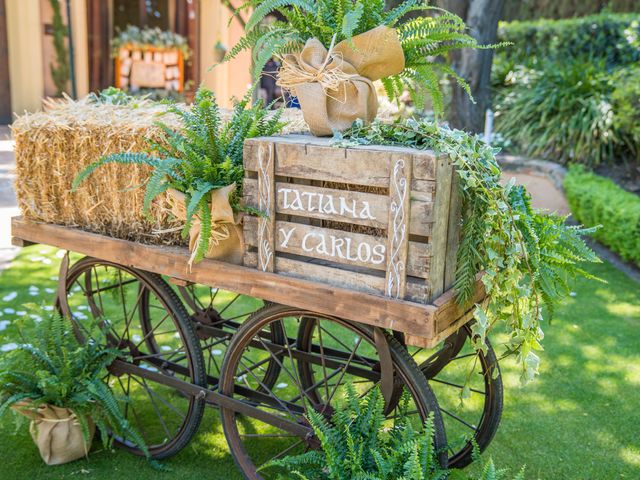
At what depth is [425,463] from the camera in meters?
2.35

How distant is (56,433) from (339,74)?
2.05 metres

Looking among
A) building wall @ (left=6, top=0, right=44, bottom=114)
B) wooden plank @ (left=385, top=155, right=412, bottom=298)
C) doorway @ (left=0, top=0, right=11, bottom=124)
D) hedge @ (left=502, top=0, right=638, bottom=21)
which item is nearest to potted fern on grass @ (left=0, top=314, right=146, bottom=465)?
wooden plank @ (left=385, top=155, right=412, bottom=298)

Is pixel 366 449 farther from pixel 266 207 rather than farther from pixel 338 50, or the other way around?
pixel 338 50

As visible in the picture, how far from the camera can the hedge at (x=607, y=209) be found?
613cm

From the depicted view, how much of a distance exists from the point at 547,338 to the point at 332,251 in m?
2.88

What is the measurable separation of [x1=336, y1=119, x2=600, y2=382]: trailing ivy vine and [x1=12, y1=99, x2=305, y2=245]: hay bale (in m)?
0.85

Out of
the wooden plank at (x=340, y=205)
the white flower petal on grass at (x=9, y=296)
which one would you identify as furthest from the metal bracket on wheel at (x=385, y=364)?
the white flower petal on grass at (x=9, y=296)

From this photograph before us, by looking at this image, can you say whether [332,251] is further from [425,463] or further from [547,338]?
[547,338]

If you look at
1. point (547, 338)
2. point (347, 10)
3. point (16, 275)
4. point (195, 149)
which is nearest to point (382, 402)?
point (195, 149)

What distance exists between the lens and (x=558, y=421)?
3715 millimetres

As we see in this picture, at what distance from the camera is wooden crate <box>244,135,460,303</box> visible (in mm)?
2266

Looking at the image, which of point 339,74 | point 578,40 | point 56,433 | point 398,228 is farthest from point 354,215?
point 578,40

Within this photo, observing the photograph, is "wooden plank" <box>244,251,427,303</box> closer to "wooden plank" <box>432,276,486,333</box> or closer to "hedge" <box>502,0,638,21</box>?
"wooden plank" <box>432,276,486,333</box>

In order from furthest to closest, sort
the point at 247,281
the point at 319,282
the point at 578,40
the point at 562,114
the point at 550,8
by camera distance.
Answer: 1. the point at 550,8
2. the point at 578,40
3. the point at 562,114
4. the point at 247,281
5. the point at 319,282
